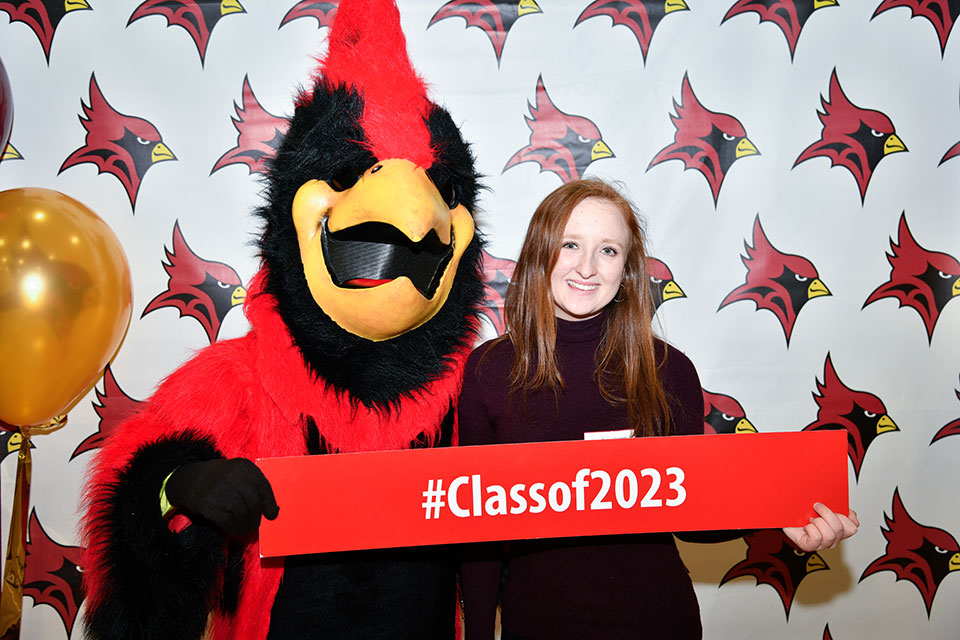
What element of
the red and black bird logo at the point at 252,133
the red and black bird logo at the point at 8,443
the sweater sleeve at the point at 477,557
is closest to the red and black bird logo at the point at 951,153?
the sweater sleeve at the point at 477,557

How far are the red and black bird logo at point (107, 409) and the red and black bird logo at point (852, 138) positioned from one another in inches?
75.4

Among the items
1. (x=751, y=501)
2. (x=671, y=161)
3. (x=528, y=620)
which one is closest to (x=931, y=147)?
(x=671, y=161)

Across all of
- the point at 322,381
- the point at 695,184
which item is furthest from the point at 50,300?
the point at 695,184

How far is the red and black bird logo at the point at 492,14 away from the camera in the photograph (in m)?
1.62

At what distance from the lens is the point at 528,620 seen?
1.00 m

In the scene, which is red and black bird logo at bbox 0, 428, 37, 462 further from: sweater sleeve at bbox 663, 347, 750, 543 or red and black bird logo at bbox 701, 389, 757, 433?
red and black bird logo at bbox 701, 389, 757, 433

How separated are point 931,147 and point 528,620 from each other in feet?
5.50

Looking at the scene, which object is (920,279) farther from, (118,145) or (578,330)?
(118,145)

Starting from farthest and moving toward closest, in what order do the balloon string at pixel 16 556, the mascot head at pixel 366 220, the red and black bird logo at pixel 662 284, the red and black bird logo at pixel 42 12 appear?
the red and black bird logo at pixel 662 284 → the red and black bird logo at pixel 42 12 → the balloon string at pixel 16 556 → the mascot head at pixel 366 220

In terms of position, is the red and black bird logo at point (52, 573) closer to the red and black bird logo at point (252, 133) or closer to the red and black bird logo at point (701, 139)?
the red and black bird logo at point (252, 133)

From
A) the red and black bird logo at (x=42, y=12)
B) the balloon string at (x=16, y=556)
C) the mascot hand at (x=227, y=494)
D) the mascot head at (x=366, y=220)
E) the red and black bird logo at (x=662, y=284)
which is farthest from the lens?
the red and black bird logo at (x=662, y=284)

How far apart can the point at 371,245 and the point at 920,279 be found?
62.7 inches

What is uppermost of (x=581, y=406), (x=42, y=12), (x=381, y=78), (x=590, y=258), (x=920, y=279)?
(x=42, y=12)

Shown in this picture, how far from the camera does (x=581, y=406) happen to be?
3.41 feet
